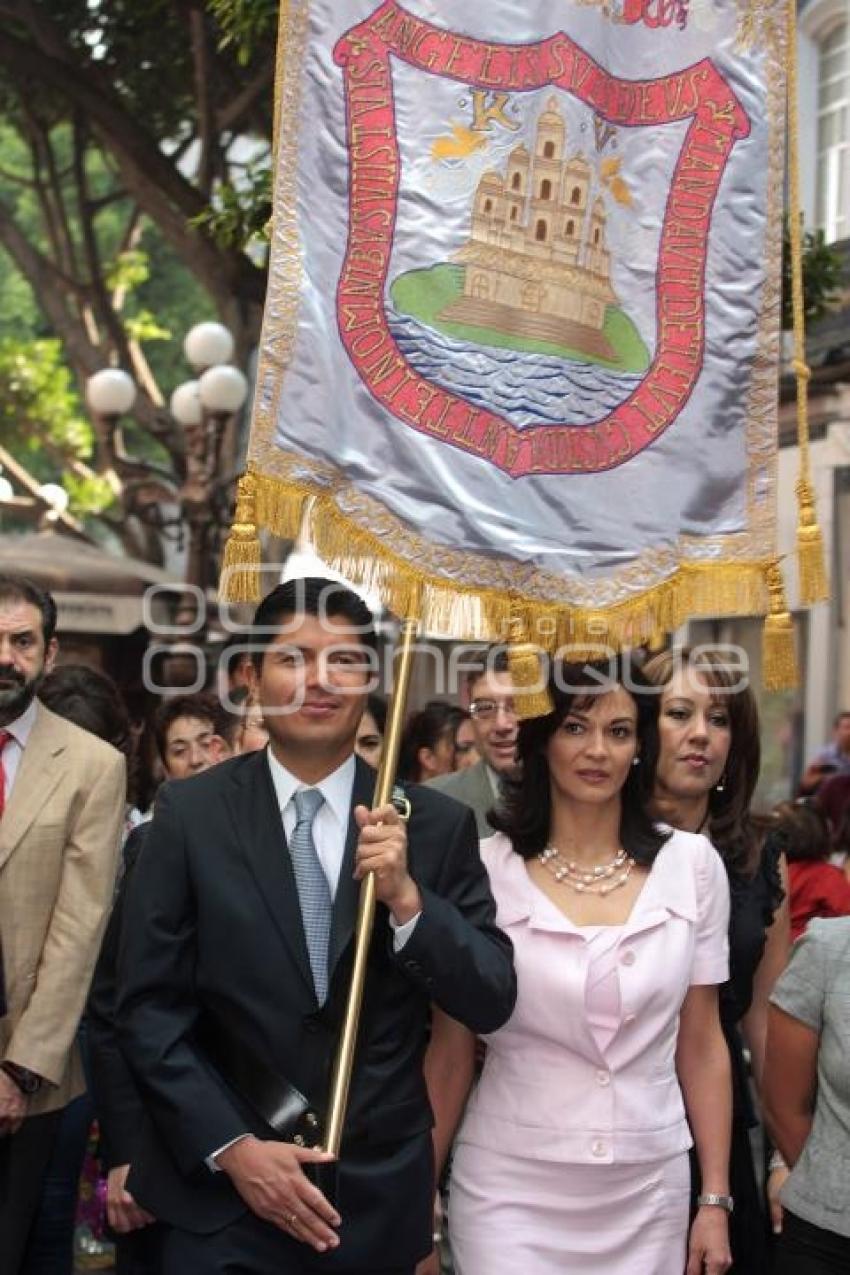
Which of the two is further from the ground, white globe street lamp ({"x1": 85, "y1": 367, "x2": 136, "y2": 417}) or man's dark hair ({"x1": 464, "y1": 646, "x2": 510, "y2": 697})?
white globe street lamp ({"x1": 85, "y1": 367, "x2": 136, "y2": 417})

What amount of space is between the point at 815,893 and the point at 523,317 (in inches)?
115

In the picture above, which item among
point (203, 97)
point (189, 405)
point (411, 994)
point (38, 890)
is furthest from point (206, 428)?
point (411, 994)

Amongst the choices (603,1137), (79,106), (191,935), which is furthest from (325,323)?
(79,106)

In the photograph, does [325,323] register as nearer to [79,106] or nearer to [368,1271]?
[368,1271]

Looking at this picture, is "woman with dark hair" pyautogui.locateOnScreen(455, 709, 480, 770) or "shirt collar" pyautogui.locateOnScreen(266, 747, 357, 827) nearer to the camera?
"shirt collar" pyautogui.locateOnScreen(266, 747, 357, 827)

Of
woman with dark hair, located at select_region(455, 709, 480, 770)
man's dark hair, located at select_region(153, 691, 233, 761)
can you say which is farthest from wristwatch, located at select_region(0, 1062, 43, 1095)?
woman with dark hair, located at select_region(455, 709, 480, 770)

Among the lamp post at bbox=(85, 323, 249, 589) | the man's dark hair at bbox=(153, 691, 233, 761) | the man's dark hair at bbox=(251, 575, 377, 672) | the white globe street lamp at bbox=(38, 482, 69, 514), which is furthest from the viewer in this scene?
the white globe street lamp at bbox=(38, 482, 69, 514)

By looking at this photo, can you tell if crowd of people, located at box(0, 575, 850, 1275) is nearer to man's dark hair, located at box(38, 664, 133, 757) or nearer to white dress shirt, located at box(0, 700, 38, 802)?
white dress shirt, located at box(0, 700, 38, 802)

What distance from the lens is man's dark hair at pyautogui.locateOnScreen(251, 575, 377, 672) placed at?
4.81m

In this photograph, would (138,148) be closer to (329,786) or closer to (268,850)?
(329,786)

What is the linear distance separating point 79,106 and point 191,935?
48.6 feet

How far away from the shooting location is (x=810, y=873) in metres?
7.64

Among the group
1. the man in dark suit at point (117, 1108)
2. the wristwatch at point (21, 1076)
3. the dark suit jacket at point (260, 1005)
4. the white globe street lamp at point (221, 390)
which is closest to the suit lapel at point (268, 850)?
the dark suit jacket at point (260, 1005)

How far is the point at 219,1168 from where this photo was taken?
440cm
